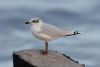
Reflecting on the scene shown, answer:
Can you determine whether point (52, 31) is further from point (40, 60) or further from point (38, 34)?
point (40, 60)

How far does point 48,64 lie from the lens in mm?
4875

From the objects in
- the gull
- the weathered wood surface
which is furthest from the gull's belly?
the weathered wood surface

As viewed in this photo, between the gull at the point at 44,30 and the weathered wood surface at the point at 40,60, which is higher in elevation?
the gull at the point at 44,30

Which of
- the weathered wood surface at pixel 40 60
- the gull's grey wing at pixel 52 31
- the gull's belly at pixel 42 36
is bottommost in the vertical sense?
the weathered wood surface at pixel 40 60

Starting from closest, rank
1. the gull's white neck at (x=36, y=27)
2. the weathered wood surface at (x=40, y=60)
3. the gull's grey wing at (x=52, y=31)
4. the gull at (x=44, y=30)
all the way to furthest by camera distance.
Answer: the weathered wood surface at (x=40, y=60), the gull's grey wing at (x=52, y=31), the gull at (x=44, y=30), the gull's white neck at (x=36, y=27)

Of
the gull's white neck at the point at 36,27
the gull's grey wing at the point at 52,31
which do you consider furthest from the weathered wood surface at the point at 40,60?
the gull's white neck at the point at 36,27

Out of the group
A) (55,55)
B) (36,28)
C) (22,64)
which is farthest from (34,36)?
(22,64)

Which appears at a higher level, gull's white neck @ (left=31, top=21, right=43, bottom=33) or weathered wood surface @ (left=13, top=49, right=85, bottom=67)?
gull's white neck @ (left=31, top=21, right=43, bottom=33)

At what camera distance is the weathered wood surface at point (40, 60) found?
4906 mm

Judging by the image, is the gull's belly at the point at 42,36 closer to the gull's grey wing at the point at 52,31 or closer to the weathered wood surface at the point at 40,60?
the gull's grey wing at the point at 52,31

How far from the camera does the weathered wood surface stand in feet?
16.1

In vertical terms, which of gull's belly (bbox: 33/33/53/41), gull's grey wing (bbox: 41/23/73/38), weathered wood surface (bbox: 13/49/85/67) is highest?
gull's grey wing (bbox: 41/23/73/38)

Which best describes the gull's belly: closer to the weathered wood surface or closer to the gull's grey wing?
the gull's grey wing

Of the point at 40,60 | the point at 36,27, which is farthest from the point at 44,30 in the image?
the point at 40,60
